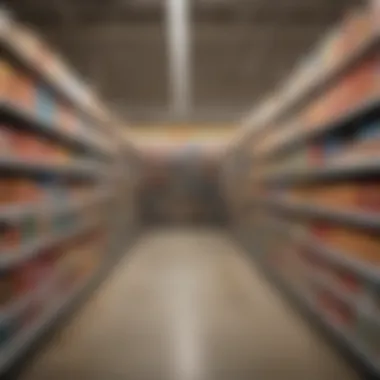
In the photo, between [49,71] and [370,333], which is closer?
[370,333]

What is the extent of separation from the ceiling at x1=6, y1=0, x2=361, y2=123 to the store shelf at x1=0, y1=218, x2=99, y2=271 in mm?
4878

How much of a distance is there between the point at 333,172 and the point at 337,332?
0.89 meters

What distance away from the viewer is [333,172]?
3.38m

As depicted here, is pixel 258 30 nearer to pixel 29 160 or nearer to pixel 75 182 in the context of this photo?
pixel 75 182

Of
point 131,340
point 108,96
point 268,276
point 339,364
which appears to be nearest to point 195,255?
point 268,276

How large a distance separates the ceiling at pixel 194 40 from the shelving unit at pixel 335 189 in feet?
11.9

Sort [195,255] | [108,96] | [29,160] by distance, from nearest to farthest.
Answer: [29,160]
[195,255]
[108,96]

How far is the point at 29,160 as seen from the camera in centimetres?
312

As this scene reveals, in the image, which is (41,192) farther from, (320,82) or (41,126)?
(320,82)

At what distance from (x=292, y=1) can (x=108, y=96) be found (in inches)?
240

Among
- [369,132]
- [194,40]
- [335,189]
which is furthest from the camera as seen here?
[194,40]

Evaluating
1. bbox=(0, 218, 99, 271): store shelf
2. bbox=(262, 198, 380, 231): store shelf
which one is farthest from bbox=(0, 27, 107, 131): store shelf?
bbox=(262, 198, 380, 231): store shelf

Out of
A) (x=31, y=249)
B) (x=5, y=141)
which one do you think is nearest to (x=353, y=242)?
(x=31, y=249)

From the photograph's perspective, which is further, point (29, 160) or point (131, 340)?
point (131, 340)
